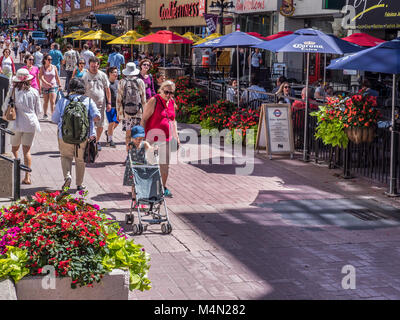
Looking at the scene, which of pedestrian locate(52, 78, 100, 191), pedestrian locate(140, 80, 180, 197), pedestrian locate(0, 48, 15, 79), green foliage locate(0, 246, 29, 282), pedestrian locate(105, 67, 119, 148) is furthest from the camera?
pedestrian locate(0, 48, 15, 79)

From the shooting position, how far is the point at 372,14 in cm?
2277

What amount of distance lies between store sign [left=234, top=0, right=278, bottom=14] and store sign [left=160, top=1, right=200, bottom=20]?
6587mm

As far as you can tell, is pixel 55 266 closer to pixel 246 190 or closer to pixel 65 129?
pixel 65 129

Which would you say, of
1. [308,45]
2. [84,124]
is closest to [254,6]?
[308,45]

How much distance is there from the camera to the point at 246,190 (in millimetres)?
11188

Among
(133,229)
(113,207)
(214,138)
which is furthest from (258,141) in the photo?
(133,229)

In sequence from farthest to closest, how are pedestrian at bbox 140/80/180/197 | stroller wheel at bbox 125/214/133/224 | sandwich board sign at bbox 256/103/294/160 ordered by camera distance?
sandwich board sign at bbox 256/103/294/160 → pedestrian at bbox 140/80/180/197 → stroller wheel at bbox 125/214/133/224

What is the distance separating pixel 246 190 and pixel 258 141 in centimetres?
349

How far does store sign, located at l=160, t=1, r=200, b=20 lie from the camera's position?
1699 inches

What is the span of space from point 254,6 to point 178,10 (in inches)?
525

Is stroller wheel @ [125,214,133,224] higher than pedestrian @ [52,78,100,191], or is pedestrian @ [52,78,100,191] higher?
pedestrian @ [52,78,100,191]

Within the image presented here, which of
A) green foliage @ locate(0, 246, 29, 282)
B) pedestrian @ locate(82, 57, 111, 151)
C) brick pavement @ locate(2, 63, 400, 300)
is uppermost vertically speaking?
pedestrian @ locate(82, 57, 111, 151)

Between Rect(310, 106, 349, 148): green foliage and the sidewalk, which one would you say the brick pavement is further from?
Rect(310, 106, 349, 148): green foliage

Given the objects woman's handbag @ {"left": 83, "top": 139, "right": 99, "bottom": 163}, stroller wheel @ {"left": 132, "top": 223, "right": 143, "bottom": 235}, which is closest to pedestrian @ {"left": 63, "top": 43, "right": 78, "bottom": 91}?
woman's handbag @ {"left": 83, "top": 139, "right": 99, "bottom": 163}
